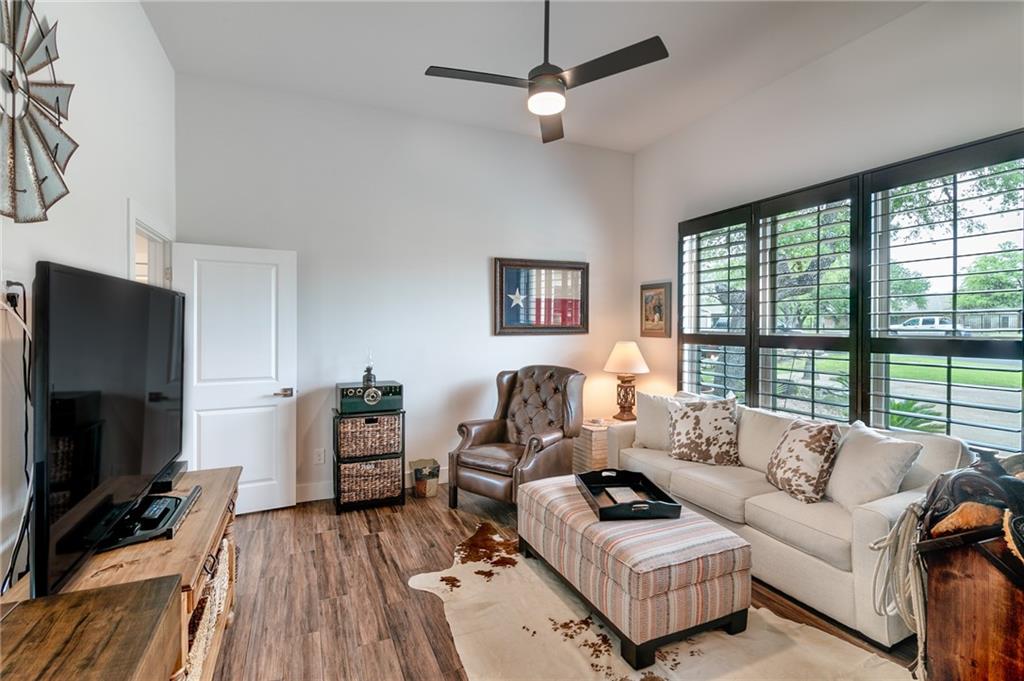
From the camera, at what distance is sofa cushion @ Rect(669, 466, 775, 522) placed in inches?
102

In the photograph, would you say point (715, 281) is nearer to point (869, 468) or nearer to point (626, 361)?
point (626, 361)

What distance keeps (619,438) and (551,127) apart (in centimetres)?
225

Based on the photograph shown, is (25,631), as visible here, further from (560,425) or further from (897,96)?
(897,96)

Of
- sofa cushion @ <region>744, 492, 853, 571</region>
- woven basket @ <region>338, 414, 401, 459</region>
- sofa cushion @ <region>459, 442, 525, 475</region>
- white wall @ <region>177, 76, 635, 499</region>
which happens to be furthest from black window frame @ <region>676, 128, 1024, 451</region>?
woven basket @ <region>338, 414, 401, 459</region>

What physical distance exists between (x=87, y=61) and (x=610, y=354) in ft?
13.3

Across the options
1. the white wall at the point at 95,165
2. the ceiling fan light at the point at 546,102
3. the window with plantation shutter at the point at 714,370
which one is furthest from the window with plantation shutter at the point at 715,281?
the white wall at the point at 95,165

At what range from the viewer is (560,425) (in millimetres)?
3680

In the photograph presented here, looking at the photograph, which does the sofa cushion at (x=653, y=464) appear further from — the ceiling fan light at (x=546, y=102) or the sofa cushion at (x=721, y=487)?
the ceiling fan light at (x=546, y=102)

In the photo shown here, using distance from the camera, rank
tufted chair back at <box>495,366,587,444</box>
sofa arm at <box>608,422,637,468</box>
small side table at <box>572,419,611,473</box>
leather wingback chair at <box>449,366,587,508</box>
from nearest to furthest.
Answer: leather wingback chair at <box>449,366,587,508</box> → sofa arm at <box>608,422,637,468</box> → tufted chair back at <box>495,366,587,444</box> → small side table at <box>572,419,611,473</box>

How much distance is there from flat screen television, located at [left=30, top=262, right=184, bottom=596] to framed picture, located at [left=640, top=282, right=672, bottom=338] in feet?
12.6

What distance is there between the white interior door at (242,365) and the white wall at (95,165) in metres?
0.47

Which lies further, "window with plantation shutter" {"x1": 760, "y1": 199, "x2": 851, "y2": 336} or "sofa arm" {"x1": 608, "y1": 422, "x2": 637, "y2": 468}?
Result: "sofa arm" {"x1": 608, "y1": 422, "x2": 637, "y2": 468}

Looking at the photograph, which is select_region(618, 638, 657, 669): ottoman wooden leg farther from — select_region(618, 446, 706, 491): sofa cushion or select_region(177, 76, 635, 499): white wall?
select_region(177, 76, 635, 499): white wall

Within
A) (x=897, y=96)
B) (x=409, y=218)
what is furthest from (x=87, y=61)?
(x=897, y=96)
